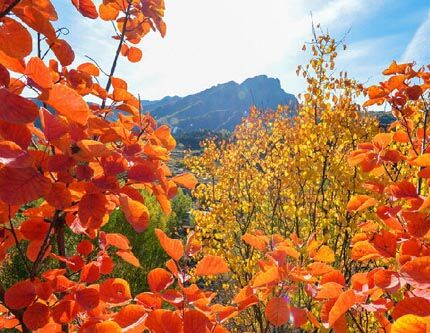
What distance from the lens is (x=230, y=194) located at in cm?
755

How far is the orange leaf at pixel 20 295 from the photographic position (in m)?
0.98

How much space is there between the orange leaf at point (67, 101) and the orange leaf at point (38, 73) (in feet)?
0.06

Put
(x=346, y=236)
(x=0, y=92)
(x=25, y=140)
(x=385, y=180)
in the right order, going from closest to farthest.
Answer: (x=0, y=92) < (x=25, y=140) < (x=385, y=180) < (x=346, y=236)

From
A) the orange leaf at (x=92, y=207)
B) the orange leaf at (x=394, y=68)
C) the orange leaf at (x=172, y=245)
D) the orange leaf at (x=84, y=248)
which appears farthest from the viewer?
the orange leaf at (x=394, y=68)

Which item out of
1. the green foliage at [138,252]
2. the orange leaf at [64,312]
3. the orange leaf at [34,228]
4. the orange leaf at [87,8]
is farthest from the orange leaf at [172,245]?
the green foliage at [138,252]

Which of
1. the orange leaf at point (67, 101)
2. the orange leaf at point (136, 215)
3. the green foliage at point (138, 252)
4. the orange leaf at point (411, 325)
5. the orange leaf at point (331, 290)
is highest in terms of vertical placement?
the orange leaf at point (67, 101)

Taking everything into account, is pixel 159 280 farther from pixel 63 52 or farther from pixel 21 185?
pixel 63 52

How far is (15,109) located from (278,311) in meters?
0.84

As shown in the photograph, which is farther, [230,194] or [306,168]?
[230,194]

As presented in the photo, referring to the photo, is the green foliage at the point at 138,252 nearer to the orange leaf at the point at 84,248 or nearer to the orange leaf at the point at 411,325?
the orange leaf at the point at 84,248

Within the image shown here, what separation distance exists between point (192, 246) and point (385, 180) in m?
3.65

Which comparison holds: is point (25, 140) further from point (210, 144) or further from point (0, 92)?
point (210, 144)

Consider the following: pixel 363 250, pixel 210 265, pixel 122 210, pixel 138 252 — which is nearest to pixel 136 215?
pixel 122 210

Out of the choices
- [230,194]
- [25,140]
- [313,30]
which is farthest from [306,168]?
[25,140]
